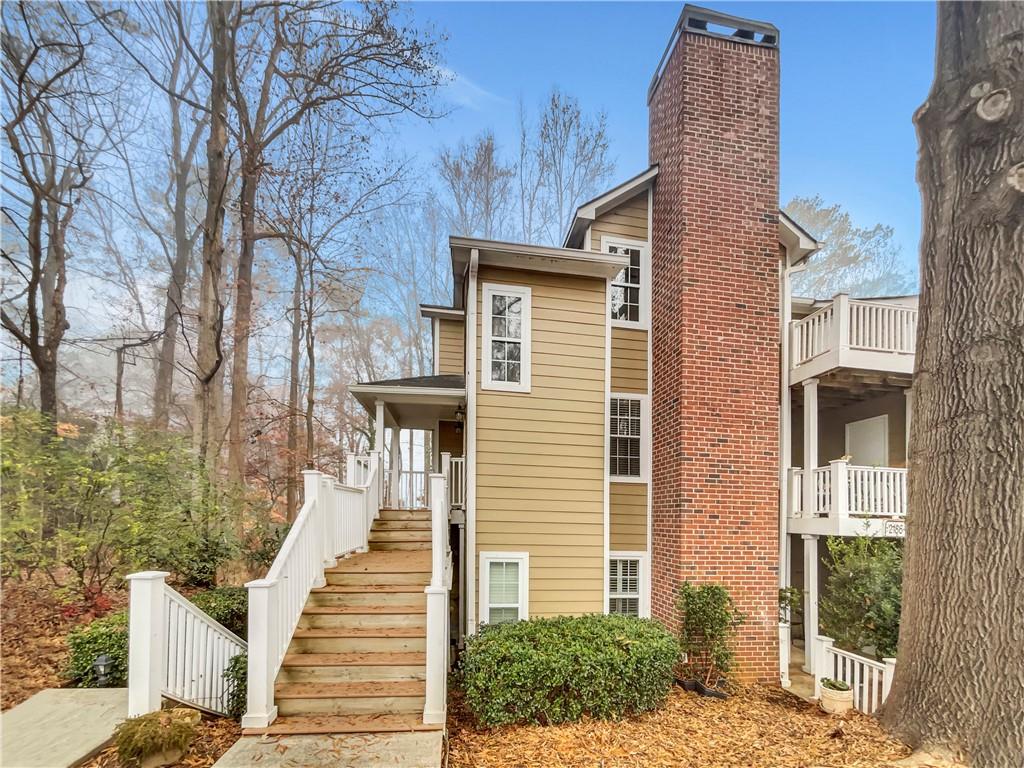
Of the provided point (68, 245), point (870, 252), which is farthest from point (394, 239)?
point (870, 252)

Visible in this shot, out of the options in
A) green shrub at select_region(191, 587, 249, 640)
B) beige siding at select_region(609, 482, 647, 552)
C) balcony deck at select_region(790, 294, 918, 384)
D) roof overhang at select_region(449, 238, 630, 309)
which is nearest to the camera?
green shrub at select_region(191, 587, 249, 640)

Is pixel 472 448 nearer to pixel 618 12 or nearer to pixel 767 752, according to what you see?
pixel 767 752

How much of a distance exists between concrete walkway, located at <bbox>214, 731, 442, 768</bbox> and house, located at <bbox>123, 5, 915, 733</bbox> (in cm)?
238

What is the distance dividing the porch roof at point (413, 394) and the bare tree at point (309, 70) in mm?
4894

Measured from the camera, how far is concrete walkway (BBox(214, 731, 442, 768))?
3.60 m

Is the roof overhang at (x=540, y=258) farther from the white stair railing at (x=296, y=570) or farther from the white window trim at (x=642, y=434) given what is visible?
the white stair railing at (x=296, y=570)

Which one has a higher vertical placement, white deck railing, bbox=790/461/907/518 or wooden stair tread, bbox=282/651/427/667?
white deck railing, bbox=790/461/907/518

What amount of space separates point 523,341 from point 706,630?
15.1 ft

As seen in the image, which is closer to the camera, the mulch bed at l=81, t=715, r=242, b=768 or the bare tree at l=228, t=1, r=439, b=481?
the mulch bed at l=81, t=715, r=242, b=768

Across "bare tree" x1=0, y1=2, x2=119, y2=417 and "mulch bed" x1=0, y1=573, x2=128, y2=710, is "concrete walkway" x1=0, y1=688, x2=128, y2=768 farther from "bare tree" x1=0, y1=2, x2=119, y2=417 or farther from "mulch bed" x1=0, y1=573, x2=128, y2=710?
"bare tree" x1=0, y1=2, x2=119, y2=417

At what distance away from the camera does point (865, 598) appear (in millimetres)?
6340

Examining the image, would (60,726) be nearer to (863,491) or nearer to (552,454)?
(552,454)

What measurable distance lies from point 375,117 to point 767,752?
1272 centimetres

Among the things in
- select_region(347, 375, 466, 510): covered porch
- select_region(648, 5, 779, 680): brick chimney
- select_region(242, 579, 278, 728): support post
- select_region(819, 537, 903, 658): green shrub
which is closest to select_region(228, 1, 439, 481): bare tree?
select_region(347, 375, 466, 510): covered porch
